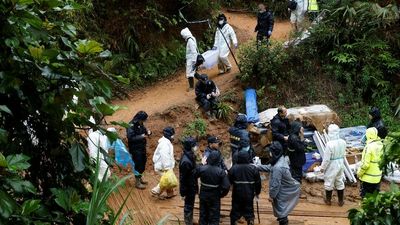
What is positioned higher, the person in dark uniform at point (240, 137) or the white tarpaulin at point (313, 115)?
the person in dark uniform at point (240, 137)

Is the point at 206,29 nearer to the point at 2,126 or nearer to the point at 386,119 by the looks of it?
the point at 386,119

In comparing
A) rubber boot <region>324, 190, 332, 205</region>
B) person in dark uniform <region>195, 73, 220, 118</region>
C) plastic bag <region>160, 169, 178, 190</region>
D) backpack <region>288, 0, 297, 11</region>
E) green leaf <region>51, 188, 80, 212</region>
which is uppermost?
backpack <region>288, 0, 297, 11</region>

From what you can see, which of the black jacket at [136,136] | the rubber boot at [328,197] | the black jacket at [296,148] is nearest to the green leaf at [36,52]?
the black jacket at [136,136]

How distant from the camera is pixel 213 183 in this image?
9.05 metres

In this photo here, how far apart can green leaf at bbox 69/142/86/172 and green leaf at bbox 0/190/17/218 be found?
654 millimetres

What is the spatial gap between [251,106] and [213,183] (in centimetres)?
508

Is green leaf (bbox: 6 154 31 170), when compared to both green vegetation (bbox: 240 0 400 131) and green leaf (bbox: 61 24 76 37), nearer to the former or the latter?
green leaf (bbox: 61 24 76 37)

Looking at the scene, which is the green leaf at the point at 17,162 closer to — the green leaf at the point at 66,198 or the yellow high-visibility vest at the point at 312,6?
the green leaf at the point at 66,198

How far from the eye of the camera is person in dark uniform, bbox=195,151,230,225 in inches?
356

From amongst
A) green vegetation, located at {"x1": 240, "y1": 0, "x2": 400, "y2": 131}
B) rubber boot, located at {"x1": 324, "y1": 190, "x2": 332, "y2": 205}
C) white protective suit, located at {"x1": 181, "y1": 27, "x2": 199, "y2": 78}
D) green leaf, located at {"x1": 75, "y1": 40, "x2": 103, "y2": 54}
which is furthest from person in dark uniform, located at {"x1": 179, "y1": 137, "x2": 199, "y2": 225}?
green leaf, located at {"x1": 75, "y1": 40, "x2": 103, "y2": 54}

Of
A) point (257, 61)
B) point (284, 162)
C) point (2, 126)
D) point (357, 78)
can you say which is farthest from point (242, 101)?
point (2, 126)

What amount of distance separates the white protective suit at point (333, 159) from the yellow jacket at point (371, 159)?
0.53 m

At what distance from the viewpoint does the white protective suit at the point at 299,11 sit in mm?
15789

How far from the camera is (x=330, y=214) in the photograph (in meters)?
10.6
